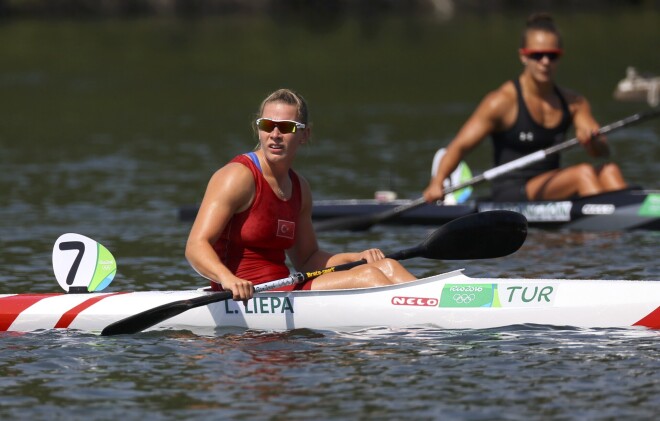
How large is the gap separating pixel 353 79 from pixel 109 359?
1226 inches

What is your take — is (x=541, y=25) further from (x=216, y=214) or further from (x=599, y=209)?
(x=216, y=214)

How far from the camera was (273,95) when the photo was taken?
10.1 meters

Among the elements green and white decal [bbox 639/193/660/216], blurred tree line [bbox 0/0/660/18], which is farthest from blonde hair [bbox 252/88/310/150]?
blurred tree line [bbox 0/0/660/18]

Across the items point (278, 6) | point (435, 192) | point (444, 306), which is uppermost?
point (278, 6)

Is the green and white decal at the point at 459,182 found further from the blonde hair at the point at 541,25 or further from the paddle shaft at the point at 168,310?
the paddle shaft at the point at 168,310

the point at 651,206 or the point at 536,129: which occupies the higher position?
the point at 536,129

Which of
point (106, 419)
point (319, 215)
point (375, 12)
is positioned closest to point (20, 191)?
point (319, 215)

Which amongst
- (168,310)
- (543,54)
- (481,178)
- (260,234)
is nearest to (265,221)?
(260,234)

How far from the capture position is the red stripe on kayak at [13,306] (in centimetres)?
1055

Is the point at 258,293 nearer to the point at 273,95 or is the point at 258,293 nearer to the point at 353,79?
the point at 273,95

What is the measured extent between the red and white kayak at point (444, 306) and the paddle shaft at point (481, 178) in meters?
4.97

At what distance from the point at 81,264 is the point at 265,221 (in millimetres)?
1520

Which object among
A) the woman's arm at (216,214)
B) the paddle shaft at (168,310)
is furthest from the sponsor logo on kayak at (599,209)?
the woman's arm at (216,214)

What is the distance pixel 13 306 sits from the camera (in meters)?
10.6
